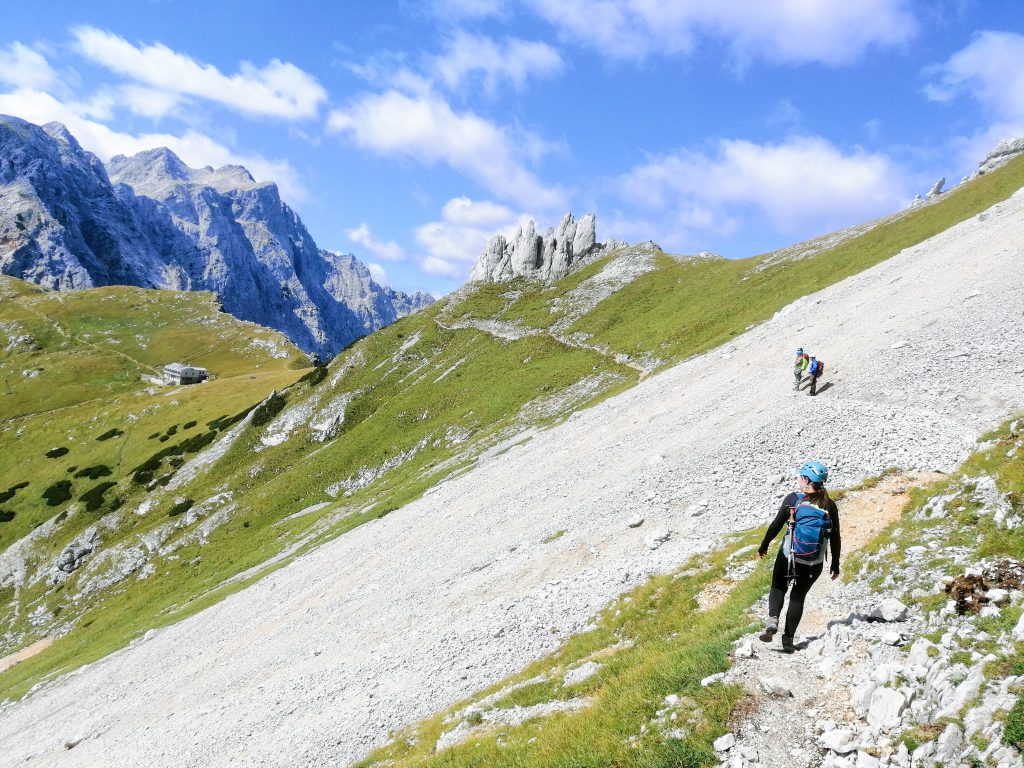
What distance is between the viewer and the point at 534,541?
27297mm

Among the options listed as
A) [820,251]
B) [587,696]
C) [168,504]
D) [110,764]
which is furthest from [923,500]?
[168,504]

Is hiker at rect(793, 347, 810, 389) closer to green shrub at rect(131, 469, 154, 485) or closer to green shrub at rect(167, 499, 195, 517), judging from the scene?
green shrub at rect(167, 499, 195, 517)

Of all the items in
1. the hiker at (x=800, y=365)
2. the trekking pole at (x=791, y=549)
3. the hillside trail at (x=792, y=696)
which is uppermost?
the hiker at (x=800, y=365)

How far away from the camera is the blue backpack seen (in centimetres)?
1030

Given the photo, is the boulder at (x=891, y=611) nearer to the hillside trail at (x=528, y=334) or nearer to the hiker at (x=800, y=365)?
the hiker at (x=800, y=365)

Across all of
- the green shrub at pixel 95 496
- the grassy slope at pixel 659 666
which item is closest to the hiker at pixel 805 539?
the grassy slope at pixel 659 666

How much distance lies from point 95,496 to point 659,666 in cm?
9936

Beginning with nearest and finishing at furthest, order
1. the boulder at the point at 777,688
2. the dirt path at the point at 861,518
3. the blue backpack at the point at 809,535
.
→ the boulder at the point at 777,688
the blue backpack at the point at 809,535
the dirt path at the point at 861,518

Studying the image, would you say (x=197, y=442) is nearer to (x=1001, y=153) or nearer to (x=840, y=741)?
(x=840, y=741)

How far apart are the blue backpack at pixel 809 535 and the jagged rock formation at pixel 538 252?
358 feet

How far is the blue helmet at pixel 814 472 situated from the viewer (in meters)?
10.3

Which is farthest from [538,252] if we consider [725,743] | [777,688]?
[725,743]

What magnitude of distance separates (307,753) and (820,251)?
87.1m

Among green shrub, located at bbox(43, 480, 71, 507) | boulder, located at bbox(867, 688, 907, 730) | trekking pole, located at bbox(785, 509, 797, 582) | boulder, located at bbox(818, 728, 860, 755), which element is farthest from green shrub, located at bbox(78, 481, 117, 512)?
boulder, located at bbox(867, 688, 907, 730)
